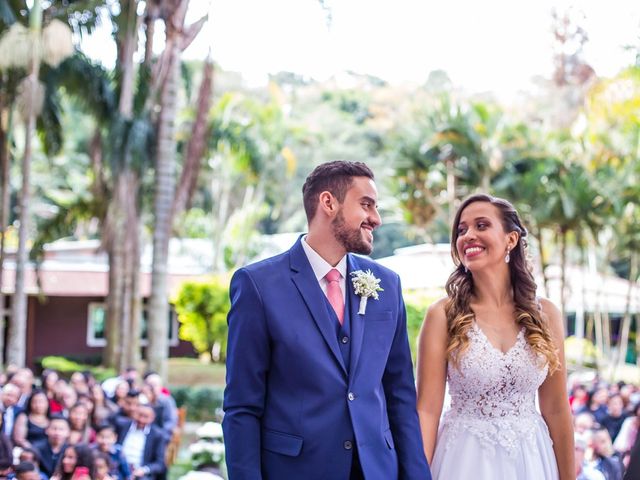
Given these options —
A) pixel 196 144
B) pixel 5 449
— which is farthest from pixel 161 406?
pixel 196 144

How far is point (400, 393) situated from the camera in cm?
312

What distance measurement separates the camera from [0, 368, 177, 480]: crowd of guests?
21.8 ft

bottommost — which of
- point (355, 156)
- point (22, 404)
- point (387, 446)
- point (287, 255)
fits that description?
point (22, 404)

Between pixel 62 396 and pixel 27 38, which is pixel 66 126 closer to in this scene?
pixel 27 38

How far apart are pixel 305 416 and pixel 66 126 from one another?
35825 millimetres

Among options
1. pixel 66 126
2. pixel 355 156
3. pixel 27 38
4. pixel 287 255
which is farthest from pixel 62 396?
pixel 355 156

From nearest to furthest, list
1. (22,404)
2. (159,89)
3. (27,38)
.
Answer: (22,404), (27,38), (159,89)

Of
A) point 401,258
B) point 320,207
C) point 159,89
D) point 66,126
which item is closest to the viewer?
point 320,207

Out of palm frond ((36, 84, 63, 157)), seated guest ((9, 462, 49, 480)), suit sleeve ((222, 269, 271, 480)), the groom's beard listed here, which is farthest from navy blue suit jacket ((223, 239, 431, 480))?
palm frond ((36, 84, 63, 157))

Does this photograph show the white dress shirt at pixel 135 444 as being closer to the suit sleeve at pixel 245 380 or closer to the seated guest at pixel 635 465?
the suit sleeve at pixel 245 380

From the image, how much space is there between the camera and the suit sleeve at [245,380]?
9.27ft

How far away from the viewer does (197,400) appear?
1770 centimetres

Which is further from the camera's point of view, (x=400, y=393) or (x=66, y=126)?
(x=66, y=126)

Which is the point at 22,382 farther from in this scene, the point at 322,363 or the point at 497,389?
the point at 322,363
